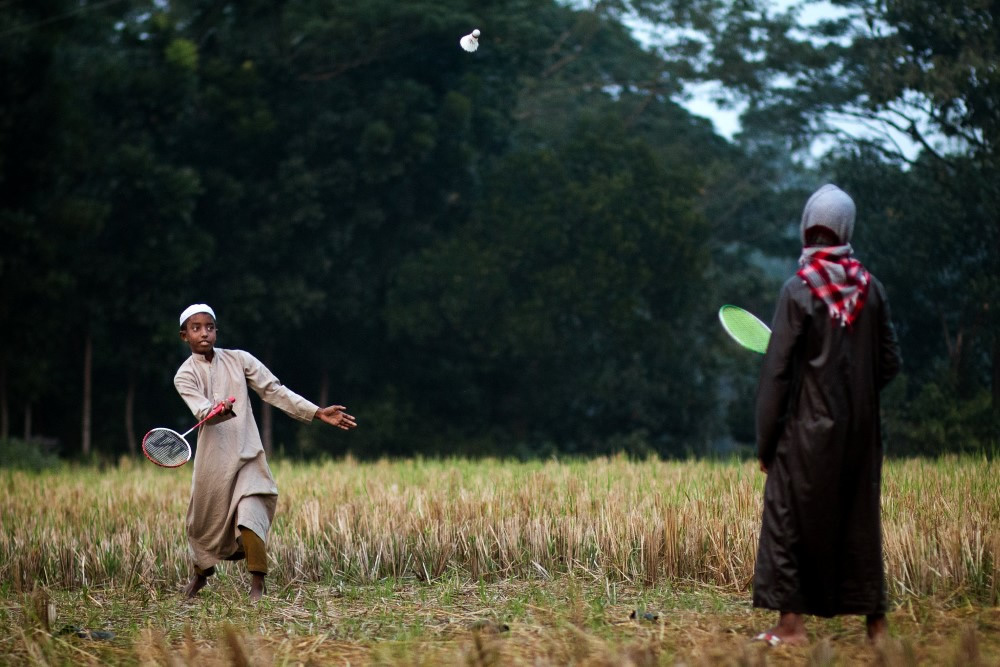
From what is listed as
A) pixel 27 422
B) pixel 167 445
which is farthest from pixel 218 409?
pixel 27 422

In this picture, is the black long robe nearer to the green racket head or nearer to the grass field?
the grass field

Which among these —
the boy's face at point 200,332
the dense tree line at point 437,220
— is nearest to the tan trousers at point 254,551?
the boy's face at point 200,332

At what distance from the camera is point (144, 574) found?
718 cm

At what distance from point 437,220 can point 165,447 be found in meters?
21.1

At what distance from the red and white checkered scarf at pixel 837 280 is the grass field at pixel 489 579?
1290 mm

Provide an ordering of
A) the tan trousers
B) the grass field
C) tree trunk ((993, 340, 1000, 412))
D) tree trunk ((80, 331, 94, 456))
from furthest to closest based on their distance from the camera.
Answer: tree trunk ((80, 331, 94, 456)) < tree trunk ((993, 340, 1000, 412)) < the tan trousers < the grass field

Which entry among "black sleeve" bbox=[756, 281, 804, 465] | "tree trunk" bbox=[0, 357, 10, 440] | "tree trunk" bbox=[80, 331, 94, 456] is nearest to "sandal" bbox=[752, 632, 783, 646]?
"black sleeve" bbox=[756, 281, 804, 465]

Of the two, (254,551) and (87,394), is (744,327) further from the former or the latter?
(87,394)

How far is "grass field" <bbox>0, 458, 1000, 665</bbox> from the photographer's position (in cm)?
462

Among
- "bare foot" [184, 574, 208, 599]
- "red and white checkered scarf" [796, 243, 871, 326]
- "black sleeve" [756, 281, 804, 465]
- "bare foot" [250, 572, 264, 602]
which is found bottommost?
"bare foot" [184, 574, 208, 599]

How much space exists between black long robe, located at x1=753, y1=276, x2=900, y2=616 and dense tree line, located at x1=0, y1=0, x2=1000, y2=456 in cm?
1637

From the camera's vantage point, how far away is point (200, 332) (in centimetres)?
664

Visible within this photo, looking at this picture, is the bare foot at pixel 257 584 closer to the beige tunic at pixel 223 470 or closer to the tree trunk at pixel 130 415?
the beige tunic at pixel 223 470

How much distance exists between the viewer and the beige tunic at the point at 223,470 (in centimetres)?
652
